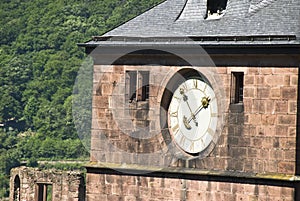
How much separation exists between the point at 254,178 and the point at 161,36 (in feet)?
13.5

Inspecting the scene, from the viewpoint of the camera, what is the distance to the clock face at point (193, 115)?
3831 cm

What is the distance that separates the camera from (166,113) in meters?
39.3

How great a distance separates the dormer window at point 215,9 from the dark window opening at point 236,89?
1834 mm

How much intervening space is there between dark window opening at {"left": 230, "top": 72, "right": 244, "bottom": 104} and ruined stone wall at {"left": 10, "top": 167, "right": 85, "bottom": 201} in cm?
969

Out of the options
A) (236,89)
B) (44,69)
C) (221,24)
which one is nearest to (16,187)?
(221,24)

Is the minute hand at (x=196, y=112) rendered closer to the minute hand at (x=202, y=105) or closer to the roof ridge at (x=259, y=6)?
the minute hand at (x=202, y=105)

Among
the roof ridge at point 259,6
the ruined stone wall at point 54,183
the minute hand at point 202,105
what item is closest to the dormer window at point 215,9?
the roof ridge at point 259,6

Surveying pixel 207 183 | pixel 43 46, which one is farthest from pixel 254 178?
pixel 43 46

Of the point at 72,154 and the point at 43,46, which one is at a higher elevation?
the point at 43,46

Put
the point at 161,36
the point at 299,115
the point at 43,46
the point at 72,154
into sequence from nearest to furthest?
the point at 299,115 < the point at 161,36 < the point at 72,154 < the point at 43,46

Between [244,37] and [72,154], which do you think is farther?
[72,154]

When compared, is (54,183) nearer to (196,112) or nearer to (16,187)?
(16,187)

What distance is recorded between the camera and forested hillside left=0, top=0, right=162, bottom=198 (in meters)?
161

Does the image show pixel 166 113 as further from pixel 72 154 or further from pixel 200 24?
pixel 72 154
